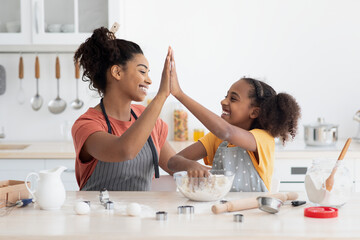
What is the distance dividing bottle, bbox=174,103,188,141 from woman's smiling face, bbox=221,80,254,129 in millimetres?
1544

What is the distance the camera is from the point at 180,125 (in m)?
3.66

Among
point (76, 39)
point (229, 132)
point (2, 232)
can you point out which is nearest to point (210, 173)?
point (229, 132)

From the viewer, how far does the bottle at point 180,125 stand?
12.0ft

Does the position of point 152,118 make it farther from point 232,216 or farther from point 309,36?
point 309,36

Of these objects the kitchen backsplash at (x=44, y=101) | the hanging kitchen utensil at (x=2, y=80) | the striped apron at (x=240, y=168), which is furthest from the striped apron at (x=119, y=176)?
the hanging kitchen utensil at (x=2, y=80)

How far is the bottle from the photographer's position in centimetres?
367

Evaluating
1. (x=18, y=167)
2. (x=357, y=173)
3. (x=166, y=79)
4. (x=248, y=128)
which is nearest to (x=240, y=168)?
(x=248, y=128)

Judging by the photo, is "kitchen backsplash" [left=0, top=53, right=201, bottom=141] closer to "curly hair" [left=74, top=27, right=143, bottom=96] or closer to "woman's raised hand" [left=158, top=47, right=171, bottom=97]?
"curly hair" [left=74, top=27, right=143, bottom=96]

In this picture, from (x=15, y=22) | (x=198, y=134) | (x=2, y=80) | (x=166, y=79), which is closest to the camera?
(x=166, y=79)

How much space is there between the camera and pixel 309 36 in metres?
3.75

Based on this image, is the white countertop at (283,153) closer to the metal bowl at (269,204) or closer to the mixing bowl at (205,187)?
the mixing bowl at (205,187)

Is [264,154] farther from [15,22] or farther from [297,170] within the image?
[15,22]

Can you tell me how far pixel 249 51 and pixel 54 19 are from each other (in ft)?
4.65

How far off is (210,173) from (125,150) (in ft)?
1.00
